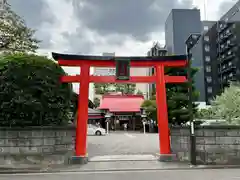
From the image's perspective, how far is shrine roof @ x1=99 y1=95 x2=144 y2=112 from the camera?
3959 centimetres

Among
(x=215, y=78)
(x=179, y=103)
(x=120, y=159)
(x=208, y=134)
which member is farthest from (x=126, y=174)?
(x=215, y=78)

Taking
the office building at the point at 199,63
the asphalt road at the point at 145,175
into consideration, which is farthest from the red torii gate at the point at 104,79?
the office building at the point at 199,63

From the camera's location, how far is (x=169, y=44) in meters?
71.2

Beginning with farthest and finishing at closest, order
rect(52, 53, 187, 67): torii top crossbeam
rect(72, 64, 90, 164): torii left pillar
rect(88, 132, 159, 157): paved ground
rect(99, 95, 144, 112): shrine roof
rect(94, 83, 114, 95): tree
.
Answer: rect(94, 83, 114, 95): tree
rect(99, 95, 144, 112): shrine roof
rect(88, 132, 159, 157): paved ground
rect(52, 53, 187, 67): torii top crossbeam
rect(72, 64, 90, 164): torii left pillar

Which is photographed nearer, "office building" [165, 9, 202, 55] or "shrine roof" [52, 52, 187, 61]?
"shrine roof" [52, 52, 187, 61]

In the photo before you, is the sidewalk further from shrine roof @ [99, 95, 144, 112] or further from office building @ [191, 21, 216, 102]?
office building @ [191, 21, 216, 102]

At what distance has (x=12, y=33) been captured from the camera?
→ 15.5m

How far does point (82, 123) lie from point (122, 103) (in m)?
29.3

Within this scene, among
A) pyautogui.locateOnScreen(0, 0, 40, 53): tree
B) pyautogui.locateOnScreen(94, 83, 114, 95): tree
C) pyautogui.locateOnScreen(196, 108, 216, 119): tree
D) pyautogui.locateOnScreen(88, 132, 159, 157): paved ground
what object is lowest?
pyautogui.locateOnScreen(88, 132, 159, 157): paved ground

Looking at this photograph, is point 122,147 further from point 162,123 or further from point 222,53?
point 222,53

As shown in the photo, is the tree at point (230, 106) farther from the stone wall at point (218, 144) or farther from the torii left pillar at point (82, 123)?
the torii left pillar at point (82, 123)

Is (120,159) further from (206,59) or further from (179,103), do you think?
(206,59)

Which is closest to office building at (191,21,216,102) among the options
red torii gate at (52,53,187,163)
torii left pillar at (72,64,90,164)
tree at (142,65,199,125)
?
tree at (142,65,199,125)

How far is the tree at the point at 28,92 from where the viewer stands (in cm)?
1063
